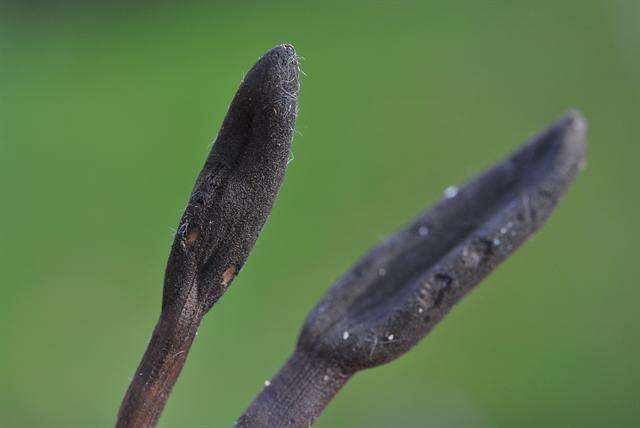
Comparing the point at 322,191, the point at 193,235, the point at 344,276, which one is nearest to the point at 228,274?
the point at 193,235

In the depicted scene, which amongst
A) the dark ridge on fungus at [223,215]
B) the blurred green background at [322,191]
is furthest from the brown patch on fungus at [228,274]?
the blurred green background at [322,191]

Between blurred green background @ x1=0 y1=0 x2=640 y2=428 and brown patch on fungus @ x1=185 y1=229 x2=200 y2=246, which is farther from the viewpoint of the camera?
blurred green background @ x1=0 y1=0 x2=640 y2=428

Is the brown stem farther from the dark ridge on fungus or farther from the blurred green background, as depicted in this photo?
the blurred green background

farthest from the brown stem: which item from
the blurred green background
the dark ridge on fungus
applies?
the blurred green background

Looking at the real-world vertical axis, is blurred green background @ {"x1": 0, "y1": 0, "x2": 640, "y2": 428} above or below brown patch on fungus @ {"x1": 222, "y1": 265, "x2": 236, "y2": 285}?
above

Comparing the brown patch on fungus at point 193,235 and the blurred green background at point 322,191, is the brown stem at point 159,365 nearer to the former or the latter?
the brown patch on fungus at point 193,235

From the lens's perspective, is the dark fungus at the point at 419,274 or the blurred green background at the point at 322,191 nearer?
the dark fungus at the point at 419,274

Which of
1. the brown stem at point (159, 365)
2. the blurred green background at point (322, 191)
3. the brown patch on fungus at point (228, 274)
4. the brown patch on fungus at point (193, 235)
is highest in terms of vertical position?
the blurred green background at point (322, 191)

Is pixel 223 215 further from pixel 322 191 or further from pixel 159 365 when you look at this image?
pixel 322 191
